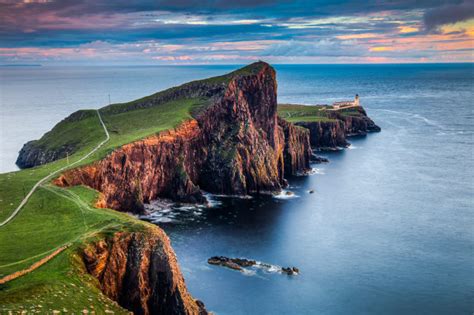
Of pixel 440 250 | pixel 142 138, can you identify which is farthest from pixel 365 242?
pixel 142 138

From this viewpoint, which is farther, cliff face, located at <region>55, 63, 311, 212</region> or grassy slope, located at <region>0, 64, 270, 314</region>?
cliff face, located at <region>55, 63, 311, 212</region>

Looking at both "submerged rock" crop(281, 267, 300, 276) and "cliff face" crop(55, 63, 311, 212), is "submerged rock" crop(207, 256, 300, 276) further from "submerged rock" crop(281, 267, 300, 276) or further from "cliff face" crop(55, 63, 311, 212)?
"cliff face" crop(55, 63, 311, 212)

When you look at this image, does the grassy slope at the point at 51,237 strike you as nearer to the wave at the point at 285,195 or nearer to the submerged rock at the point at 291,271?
the submerged rock at the point at 291,271

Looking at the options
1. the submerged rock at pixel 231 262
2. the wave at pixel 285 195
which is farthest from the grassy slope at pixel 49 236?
the wave at pixel 285 195

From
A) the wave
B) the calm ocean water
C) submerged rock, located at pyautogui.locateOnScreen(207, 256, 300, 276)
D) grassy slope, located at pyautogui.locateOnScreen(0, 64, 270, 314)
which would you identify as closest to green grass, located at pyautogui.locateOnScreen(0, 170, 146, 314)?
grassy slope, located at pyautogui.locateOnScreen(0, 64, 270, 314)

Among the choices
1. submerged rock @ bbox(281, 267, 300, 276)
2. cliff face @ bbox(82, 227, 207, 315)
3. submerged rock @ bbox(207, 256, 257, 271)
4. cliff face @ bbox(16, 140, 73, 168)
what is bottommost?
submerged rock @ bbox(281, 267, 300, 276)

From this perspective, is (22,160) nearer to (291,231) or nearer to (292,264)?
(291,231)
